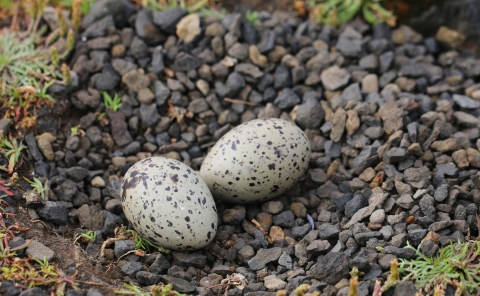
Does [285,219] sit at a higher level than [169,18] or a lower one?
lower

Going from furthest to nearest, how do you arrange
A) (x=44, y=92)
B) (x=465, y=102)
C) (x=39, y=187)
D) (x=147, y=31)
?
(x=147, y=31), (x=465, y=102), (x=44, y=92), (x=39, y=187)

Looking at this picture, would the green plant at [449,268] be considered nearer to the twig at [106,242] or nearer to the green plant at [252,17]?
the twig at [106,242]

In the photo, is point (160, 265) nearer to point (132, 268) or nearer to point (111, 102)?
point (132, 268)

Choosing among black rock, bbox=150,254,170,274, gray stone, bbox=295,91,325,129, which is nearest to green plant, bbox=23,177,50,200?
black rock, bbox=150,254,170,274

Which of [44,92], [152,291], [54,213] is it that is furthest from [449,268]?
[44,92]

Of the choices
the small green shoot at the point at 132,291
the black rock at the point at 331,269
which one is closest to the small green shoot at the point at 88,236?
the small green shoot at the point at 132,291
